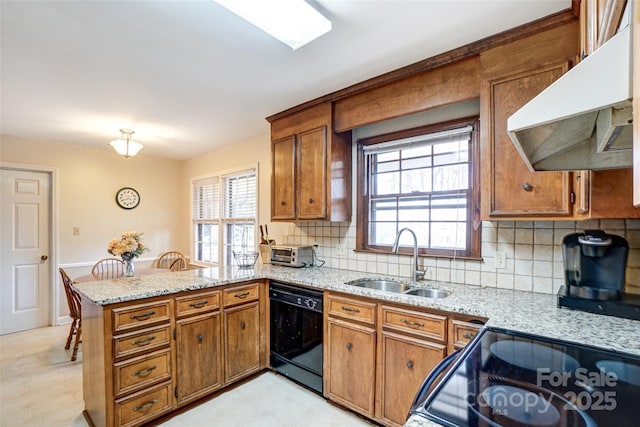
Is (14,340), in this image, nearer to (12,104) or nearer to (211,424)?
(12,104)

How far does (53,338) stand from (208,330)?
106 inches

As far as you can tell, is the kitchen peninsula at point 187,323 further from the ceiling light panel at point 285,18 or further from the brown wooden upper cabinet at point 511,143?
the ceiling light panel at point 285,18

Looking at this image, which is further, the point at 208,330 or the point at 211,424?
the point at 208,330

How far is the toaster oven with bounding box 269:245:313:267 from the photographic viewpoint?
291 centimetres

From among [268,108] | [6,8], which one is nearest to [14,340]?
[6,8]

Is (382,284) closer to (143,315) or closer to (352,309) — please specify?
(352,309)

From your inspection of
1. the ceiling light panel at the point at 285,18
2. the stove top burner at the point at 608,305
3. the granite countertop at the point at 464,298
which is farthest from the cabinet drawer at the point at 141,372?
the stove top burner at the point at 608,305

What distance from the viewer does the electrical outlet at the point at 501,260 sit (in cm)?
199

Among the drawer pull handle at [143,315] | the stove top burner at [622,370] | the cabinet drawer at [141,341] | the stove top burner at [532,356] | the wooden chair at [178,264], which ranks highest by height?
the stove top burner at [622,370]

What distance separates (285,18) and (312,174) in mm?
1374

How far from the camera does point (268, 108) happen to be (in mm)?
2914

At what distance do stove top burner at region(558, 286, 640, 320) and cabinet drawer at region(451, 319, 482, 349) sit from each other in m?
0.45

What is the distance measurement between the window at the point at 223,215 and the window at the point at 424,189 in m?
1.67

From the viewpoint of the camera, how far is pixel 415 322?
1778 millimetres
